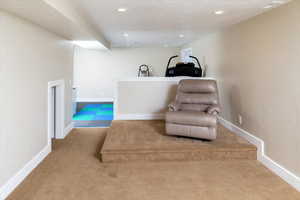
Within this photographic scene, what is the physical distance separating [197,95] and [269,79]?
4.52ft

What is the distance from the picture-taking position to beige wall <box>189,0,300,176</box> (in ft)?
8.45

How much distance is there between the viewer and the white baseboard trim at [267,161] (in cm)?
259

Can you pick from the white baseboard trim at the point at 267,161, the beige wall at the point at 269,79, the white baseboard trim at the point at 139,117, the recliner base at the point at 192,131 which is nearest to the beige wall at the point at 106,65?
the white baseboard trim at the point at 139,117

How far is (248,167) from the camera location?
10.2 feet

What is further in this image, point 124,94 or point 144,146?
point 124,94

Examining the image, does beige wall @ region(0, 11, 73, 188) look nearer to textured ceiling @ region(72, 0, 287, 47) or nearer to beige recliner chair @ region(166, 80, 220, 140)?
textured ceiling @ region(72, 0, 287, 47)

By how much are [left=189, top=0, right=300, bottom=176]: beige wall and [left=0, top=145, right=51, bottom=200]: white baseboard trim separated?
10.8 ft

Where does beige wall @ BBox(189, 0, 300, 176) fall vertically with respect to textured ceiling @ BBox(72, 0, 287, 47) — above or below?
below

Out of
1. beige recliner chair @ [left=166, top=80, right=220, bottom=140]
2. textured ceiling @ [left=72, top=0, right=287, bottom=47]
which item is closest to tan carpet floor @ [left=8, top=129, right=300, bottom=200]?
beige recliner chair @ [left=166, top=80, right=220, bottom=140]

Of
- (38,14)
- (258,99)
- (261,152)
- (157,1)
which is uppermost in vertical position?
(157,1)

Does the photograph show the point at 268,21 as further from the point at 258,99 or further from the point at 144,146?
the point at 144,146

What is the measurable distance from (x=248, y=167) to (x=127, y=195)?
1.79 meters

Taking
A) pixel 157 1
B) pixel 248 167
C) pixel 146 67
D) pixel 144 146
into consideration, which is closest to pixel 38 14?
pixel 157 1

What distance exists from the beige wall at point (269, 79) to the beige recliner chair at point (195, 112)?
0.53m
